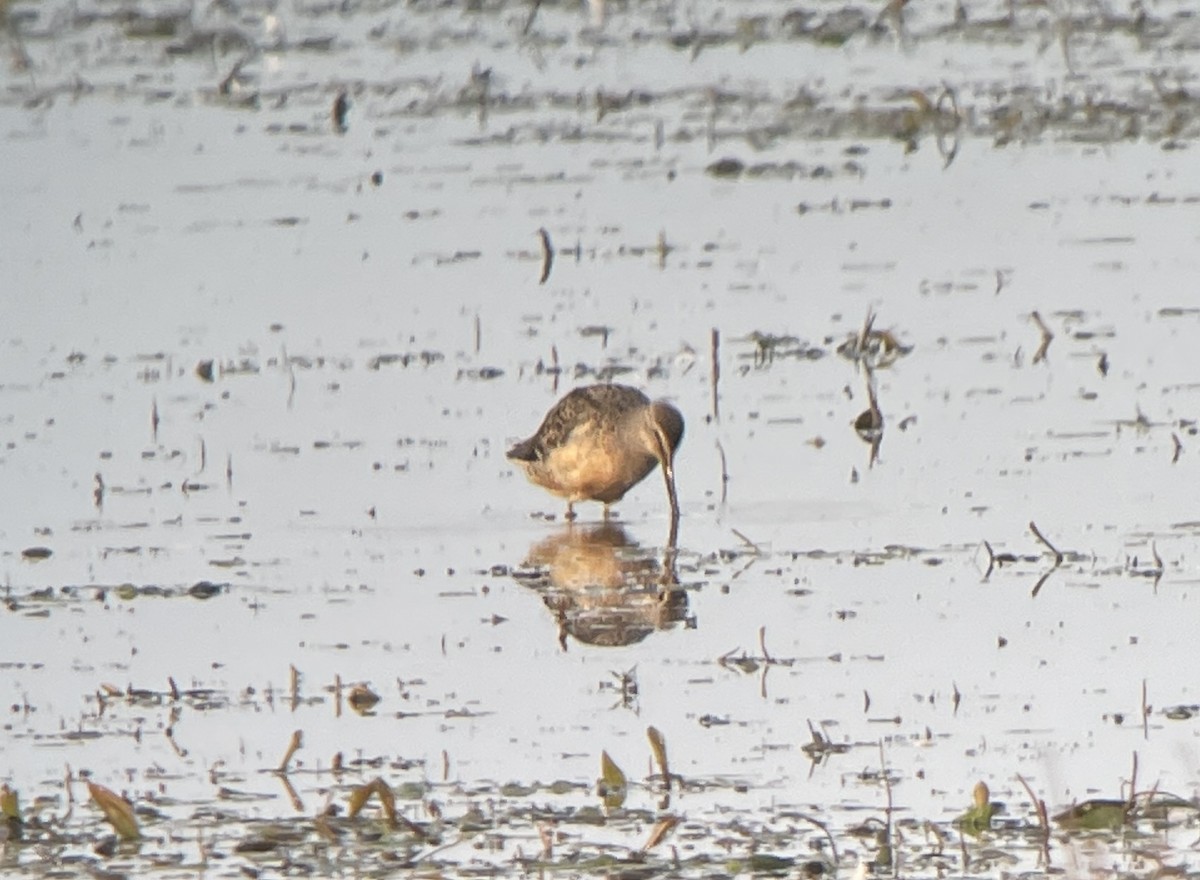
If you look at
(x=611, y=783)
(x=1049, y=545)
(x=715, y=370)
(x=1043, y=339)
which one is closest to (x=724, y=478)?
(x=715, y=370)

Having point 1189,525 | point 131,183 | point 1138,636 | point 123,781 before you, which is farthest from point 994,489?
A: point 131,183

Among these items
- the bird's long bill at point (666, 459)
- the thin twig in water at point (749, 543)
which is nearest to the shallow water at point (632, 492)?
the thin twig in water at point (749, 543)

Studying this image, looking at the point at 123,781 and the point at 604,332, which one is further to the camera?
the point at 604,332

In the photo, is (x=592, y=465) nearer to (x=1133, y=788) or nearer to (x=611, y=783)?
(x=611, y=783)

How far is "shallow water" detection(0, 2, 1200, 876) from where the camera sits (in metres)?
8.17

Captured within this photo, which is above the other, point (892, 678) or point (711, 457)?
point (711, 457)

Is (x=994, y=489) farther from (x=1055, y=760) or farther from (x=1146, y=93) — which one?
(x=1146, y=93)

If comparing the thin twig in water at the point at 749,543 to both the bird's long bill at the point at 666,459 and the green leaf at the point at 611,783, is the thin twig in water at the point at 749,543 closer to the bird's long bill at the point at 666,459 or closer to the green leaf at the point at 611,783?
the bird's long bill at the point at 666,459

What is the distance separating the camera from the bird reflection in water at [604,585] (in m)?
10.0

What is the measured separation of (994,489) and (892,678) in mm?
2656

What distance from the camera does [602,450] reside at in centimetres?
1180

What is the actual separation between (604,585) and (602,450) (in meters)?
1.21

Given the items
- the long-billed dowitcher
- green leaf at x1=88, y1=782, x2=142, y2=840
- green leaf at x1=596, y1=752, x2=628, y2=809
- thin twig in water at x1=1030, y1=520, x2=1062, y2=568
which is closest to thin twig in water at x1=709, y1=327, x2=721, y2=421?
the long-billed dowitcher

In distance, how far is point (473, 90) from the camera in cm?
2258
